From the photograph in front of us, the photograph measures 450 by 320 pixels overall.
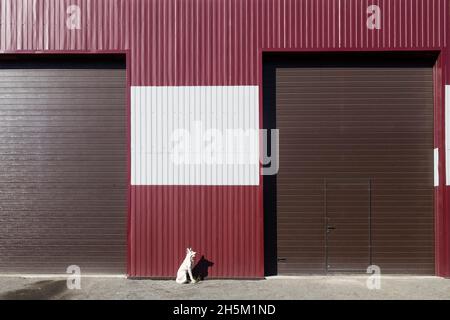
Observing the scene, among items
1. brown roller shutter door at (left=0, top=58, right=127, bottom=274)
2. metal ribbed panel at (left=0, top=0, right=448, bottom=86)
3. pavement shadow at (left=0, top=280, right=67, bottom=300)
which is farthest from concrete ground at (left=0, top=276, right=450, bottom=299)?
metal ribbed panel at (left=0, top=0, right=448, bottom=86)

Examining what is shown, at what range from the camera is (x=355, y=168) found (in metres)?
10.6

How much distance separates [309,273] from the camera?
10.5 meters

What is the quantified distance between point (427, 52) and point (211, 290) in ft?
22.3

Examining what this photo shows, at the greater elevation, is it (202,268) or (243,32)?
(243,32)

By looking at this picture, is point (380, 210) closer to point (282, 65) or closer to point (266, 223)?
point (266, 223)

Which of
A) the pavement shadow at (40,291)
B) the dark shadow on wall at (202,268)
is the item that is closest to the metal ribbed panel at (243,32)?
the dark shadow on wall at (202,268)

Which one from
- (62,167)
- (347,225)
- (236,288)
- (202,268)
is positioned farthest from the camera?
(62,167)

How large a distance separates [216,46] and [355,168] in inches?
158

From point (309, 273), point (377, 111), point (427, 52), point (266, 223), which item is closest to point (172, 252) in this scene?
point (266, 223)

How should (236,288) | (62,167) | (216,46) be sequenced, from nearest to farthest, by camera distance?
1. (236,288)
2. (216,46)
3. (62,167)

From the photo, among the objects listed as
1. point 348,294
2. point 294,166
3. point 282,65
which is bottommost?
point 348,294

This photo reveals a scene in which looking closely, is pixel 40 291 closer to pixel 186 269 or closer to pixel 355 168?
pixel 186 269

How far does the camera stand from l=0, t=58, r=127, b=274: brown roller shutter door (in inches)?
418

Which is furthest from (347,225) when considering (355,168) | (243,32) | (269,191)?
(243,32)
